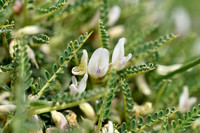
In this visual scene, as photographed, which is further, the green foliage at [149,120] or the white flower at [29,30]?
the white flower at [29,30]

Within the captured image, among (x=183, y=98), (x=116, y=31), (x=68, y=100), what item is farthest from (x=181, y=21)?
(x=68, y=100)

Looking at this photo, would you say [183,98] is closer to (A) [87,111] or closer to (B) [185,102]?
(B) [185,102]

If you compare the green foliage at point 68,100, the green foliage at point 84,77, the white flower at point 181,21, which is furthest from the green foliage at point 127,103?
the white flower at point 181,21

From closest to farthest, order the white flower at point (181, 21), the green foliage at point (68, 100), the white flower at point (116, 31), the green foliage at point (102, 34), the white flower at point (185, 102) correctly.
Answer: the green foliage at point (68, 100) < the green foliage at point (102, 34) < the white flower at point (185, 102) < the white flower at point (116, 31) < the white flower at point (181, 21)

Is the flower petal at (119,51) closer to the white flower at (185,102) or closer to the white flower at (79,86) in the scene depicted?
the white flower at (79,86)

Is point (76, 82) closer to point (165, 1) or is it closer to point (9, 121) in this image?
point (9, 121)

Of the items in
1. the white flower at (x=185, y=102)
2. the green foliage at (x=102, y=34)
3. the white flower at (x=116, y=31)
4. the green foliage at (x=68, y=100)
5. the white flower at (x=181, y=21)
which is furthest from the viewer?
the white flower at (x=181, y=21)

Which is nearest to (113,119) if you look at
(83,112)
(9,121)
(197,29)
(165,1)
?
(83,112)
